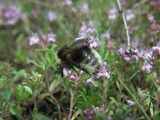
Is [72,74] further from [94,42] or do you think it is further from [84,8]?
[84,8]

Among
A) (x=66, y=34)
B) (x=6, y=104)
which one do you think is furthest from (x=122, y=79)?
(x=66, y=34)

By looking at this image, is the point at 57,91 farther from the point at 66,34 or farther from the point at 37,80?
the point at 66,34

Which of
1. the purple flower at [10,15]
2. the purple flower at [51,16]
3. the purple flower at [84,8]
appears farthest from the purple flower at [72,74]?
the purple flower at [10,15]

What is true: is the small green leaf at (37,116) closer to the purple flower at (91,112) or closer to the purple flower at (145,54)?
the purple flower at (91,112)

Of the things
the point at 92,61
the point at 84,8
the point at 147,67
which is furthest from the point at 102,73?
the point at 84,8

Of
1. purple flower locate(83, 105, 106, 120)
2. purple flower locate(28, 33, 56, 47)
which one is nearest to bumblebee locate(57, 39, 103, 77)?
purple flower locate(83, 105, 106, 120)

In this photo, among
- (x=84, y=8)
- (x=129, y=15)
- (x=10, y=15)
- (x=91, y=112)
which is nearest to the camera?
(x=91, y=112)
